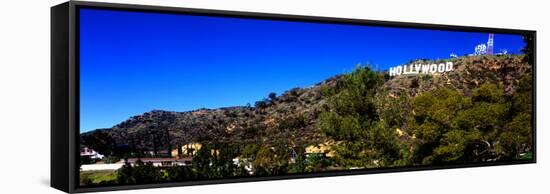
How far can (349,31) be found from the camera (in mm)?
10336

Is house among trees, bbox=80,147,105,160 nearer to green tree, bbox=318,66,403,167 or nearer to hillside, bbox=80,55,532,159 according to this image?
hillside, bbox=80,55,532,159

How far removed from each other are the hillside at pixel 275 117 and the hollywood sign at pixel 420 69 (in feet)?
0.21

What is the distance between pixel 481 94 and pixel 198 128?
4181 millimetres

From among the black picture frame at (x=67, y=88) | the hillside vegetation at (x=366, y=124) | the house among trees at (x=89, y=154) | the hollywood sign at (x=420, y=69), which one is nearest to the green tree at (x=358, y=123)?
the hillside vegetation at (x=366, y=124)

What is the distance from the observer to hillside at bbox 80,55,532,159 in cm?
913

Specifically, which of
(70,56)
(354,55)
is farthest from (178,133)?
(354,55)

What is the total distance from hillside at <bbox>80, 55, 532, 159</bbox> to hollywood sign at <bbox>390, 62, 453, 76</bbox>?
0.07m

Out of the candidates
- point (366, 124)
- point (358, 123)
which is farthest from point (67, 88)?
point (366, 124)

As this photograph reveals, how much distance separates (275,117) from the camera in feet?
32.9

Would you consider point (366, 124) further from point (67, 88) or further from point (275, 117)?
point (67, 88)

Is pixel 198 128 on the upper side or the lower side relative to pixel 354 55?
lower

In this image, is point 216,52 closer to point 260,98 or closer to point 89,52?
point 260,98

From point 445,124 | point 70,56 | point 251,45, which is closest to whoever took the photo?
point 70,56

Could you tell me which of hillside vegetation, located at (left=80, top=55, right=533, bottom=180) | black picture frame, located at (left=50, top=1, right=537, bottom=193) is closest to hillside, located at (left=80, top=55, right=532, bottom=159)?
hillside vegetation, located at (left=80, top=55, right=533, bottom=180)
